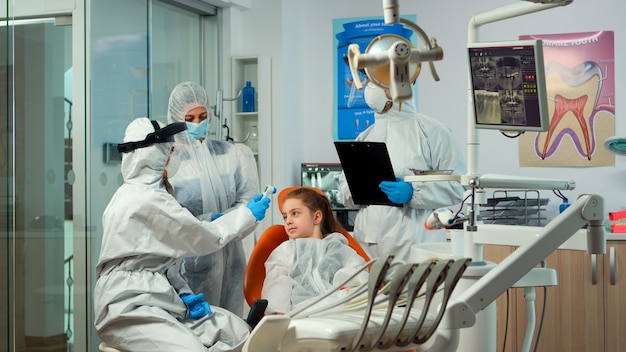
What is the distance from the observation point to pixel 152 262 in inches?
115

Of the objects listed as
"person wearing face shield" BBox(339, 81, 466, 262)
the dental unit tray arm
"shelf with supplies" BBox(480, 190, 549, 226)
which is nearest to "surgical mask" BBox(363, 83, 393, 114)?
"person wearing face shield" BBox(339, 81, 466, 262)

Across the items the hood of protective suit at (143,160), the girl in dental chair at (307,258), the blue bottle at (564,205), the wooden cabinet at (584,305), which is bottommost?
the wooden cabinet at (584,305)

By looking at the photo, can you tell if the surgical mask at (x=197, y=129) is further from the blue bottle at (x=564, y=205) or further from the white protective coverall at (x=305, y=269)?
→ the blue bottle at (x=564, y=205)

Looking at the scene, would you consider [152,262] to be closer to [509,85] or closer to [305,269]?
[305,269]

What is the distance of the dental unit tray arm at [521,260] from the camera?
1641 millimetres

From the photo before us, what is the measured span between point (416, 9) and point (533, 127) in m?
2.83

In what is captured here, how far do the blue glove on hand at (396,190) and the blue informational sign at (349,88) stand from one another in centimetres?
159

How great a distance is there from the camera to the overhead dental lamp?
1.65m

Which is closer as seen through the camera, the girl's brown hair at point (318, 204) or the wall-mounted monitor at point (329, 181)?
the girl's brown hair at point (318, 204)

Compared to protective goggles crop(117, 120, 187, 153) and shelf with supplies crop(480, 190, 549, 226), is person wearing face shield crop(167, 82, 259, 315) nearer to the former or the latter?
protective goggles crop(117, 120, 187, 153)

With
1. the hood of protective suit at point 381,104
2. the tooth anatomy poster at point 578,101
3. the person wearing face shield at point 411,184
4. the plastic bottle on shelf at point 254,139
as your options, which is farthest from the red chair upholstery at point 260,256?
the tooth anatomy poster at point 578,101

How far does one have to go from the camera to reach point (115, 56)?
12.9 feet

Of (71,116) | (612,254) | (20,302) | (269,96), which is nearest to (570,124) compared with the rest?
(612,254)

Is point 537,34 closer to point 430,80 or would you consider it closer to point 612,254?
point 430,80
